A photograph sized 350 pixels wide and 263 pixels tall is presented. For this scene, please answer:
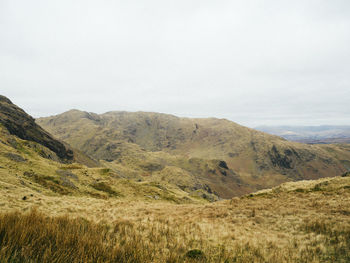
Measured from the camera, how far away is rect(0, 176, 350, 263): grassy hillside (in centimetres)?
434

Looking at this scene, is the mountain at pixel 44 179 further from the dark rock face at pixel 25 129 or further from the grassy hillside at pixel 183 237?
the grassy hillside at pixel 183 237

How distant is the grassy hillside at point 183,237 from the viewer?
434cm

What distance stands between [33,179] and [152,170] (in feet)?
474

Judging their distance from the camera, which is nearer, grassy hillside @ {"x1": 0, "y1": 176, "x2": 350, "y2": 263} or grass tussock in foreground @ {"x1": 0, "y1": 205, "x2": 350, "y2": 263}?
grass tussock in foreground @ {"x1": 0, "y1": 205, "x2": 350, "y2": 263}

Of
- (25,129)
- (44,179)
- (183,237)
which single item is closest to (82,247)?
(183,237)

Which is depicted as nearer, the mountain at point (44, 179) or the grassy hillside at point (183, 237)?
the grassy hillside at point (183, 237)

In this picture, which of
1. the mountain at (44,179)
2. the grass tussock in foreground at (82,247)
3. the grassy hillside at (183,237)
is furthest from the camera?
the mountain at (44,179)

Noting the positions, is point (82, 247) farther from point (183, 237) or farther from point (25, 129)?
point (25, 129)

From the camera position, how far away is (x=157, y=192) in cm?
5644

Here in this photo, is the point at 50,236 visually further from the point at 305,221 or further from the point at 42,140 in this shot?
the point at 42,140

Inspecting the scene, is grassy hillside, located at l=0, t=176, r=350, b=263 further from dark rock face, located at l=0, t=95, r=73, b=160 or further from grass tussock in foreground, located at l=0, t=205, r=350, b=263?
dark rock face, located at l=0, t=95, r=73, b=160

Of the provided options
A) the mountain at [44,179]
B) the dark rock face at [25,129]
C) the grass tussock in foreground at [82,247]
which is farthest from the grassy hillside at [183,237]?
the dark rock face at [25,129]

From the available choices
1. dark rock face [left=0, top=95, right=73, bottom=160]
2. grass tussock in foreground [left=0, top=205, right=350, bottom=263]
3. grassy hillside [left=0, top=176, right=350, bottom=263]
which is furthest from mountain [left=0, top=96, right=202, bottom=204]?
grass tussock in foreground [left=0, top=205, right=350, bottom=263]

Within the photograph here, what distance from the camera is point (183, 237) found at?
984 centimetres
